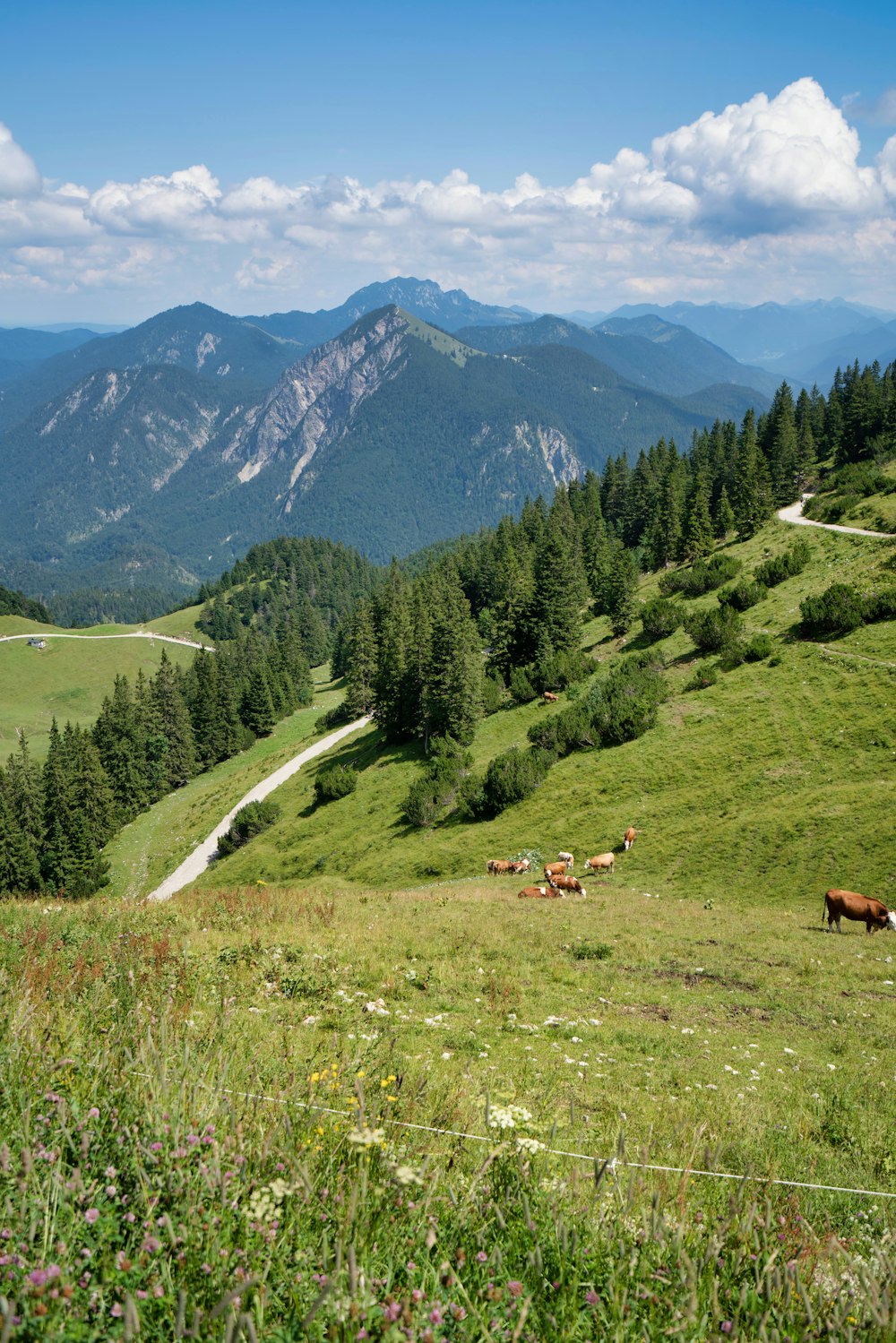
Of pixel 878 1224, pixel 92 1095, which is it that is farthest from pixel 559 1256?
pixel 878 1224

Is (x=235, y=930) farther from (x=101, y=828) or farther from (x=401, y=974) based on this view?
(x=101, y=828)

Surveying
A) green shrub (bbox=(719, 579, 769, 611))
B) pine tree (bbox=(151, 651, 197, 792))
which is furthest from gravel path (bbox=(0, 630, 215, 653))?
green shrub (bbox=(719, 579, 769, 611))

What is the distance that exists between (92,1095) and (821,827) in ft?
101

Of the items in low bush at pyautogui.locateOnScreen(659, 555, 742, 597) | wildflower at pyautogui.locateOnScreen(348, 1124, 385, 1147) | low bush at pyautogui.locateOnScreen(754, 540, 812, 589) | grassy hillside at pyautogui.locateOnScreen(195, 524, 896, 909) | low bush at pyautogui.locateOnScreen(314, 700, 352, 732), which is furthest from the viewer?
low bush at pyautogui.locateOnScreen(314, 700, 352, 732)

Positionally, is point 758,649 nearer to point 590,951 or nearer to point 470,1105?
point 590,951

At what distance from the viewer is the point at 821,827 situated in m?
29.4

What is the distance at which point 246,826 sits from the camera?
58.2 meters

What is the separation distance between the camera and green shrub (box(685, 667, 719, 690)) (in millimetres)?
47781

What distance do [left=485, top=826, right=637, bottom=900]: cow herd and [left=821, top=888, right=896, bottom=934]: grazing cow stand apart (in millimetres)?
8749

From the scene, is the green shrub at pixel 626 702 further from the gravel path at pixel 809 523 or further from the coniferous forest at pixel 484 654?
the gravel path at pixel 809 523

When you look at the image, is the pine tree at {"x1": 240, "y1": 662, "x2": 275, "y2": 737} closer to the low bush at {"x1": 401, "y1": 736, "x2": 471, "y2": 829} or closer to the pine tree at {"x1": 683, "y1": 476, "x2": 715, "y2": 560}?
the low bush at {"x1": 401, "y1": 736, "x2": 471, "y2": 829}

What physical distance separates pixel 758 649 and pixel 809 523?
33.7m

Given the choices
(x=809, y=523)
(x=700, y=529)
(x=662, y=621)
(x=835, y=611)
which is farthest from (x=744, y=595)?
(x=700, y=529)

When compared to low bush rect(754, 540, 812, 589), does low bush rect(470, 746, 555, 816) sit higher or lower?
lower
